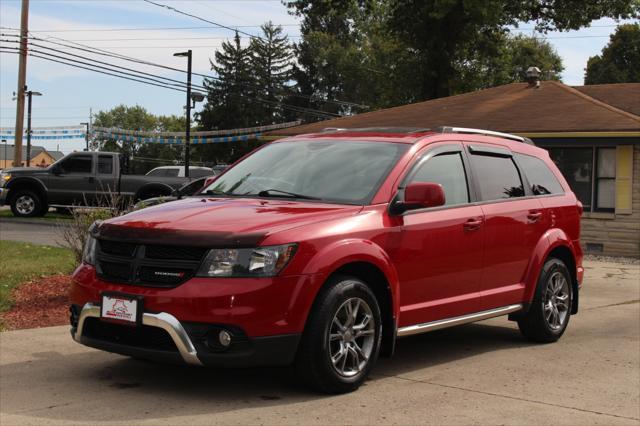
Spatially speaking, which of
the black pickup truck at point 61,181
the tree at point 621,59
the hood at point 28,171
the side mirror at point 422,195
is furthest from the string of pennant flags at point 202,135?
the side mirror at point 422,195

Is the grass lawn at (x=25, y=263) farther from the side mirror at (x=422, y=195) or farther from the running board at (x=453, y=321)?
the side mirror at (x=422, y=195)

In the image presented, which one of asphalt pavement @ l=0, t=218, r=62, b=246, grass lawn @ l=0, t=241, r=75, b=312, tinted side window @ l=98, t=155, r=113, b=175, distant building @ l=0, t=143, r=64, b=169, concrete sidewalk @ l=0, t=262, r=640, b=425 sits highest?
distant building @ l=0, t=143, r=64, b=169

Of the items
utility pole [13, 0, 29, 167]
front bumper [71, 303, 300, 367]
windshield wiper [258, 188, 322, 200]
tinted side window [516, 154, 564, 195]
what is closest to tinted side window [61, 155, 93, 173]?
utility pole [13, 0, 29, 167]

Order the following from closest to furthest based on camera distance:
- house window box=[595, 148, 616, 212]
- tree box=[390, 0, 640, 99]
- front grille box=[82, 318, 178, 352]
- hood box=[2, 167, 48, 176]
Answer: front grille box=[82, 318, 178, 352] < house window box=[595, 148, 616, 212] < hood box=[2, 167, 48, 176] < tree box=[390, 0, 640, 99]

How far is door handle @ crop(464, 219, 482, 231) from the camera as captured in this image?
6.33 m

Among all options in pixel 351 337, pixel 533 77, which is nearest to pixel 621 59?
pixel 533 77

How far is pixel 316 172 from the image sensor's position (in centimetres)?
611

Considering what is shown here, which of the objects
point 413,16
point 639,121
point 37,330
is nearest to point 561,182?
point 37,330

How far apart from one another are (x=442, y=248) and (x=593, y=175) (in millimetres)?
14416

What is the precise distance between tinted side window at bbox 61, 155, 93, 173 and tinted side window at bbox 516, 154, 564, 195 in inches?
725

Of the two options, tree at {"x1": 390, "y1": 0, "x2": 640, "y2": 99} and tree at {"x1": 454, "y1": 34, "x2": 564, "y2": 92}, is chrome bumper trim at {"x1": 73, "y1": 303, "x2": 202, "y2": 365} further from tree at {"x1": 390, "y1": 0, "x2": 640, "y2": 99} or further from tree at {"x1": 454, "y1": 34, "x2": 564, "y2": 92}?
tree at {"x1": 454, "y1": 34, "x2": 564, "y2": 92}

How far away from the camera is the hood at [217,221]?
4927mm

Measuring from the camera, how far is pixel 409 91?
38.8m

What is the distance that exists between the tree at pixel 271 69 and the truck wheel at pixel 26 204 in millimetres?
60452
